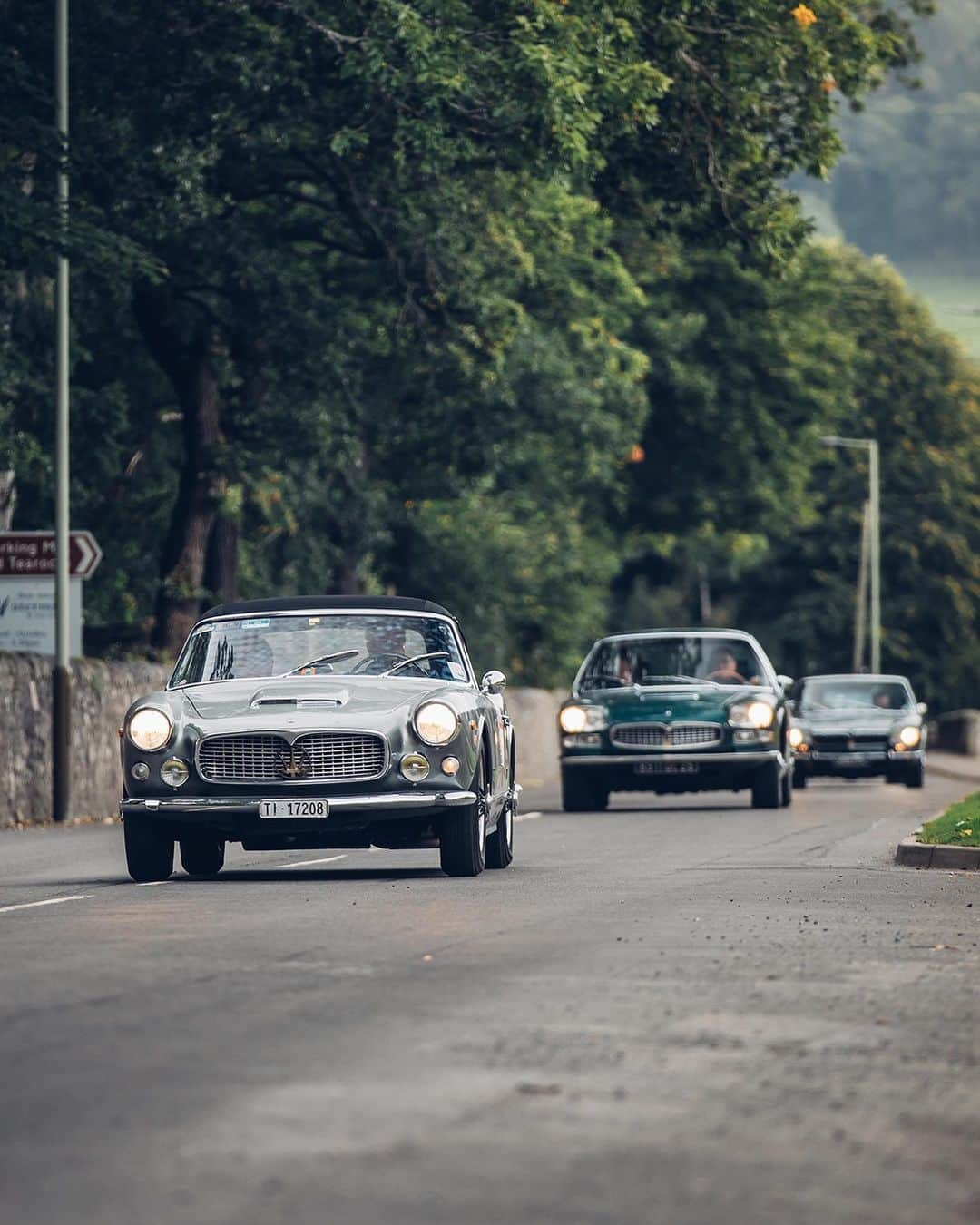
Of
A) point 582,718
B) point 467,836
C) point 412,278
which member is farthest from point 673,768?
point 467,836

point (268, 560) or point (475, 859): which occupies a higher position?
point (268, 560)

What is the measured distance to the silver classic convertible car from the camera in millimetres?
15523

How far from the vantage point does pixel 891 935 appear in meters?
12.4

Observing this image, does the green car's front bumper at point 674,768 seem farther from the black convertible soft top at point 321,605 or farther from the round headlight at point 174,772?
the round headlight at point 174,772

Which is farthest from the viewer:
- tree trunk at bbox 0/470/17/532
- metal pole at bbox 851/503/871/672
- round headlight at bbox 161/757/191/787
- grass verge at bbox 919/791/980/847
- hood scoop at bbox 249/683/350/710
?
metal pole at bbox 851/503/871/672

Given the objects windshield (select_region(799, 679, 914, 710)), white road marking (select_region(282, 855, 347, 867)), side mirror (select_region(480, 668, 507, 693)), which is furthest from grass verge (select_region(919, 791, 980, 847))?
windshield (select_region(799, 679, 914, 710))

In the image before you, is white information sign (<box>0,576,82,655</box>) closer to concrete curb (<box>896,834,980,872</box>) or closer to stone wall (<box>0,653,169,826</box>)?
stone wall (<box>0,653,169,826</box>)

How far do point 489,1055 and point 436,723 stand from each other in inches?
294

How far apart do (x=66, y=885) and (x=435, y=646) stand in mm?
2710

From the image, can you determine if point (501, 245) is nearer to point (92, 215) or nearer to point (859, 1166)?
point (92, 215)

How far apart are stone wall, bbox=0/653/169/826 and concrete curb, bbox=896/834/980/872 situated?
34.0 ft

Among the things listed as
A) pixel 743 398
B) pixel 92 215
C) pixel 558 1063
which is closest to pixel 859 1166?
pixel 558 1063

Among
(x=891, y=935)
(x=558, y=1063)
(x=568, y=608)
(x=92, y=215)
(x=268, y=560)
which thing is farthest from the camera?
(x=568, y=608)

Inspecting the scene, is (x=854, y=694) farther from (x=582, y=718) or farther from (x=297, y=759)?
(x=297, y=759)
